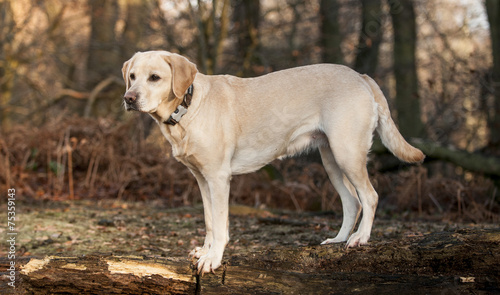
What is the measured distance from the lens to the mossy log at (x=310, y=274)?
10.8 ft

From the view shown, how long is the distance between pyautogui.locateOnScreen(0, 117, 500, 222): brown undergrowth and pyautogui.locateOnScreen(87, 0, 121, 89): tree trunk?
14.1 feet

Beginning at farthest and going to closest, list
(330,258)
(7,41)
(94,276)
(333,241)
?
(7,41)
(333,241)
(330,258)
(94,276)

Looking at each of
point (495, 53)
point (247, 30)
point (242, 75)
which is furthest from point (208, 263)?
point (495, 53)

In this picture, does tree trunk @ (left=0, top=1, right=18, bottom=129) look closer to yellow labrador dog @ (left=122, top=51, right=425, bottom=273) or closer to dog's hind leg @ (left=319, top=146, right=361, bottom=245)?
yellow labrador dog @ (left=122, top=51, right=425, bottom=273)

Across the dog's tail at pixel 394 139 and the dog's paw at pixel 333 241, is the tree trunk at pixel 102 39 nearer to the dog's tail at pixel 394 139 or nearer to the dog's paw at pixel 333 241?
the dog's tail at pixel 394 139

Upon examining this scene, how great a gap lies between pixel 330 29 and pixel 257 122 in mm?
8804

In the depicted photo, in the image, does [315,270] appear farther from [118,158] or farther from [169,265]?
[118,158]

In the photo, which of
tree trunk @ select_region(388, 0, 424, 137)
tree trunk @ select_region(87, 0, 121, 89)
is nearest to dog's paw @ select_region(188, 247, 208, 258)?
tree trunk @ select_region(388, 0, 424, 137)

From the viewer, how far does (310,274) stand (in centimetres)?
349

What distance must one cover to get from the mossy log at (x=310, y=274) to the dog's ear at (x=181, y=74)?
136 centimetres

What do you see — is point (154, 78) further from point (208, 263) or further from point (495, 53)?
point (495, 53)

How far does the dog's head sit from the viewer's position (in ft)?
12.8

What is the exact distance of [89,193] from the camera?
327 inches

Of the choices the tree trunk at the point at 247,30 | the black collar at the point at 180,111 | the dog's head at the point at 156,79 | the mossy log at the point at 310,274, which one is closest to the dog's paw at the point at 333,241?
the mossy log at the point at 310,274
